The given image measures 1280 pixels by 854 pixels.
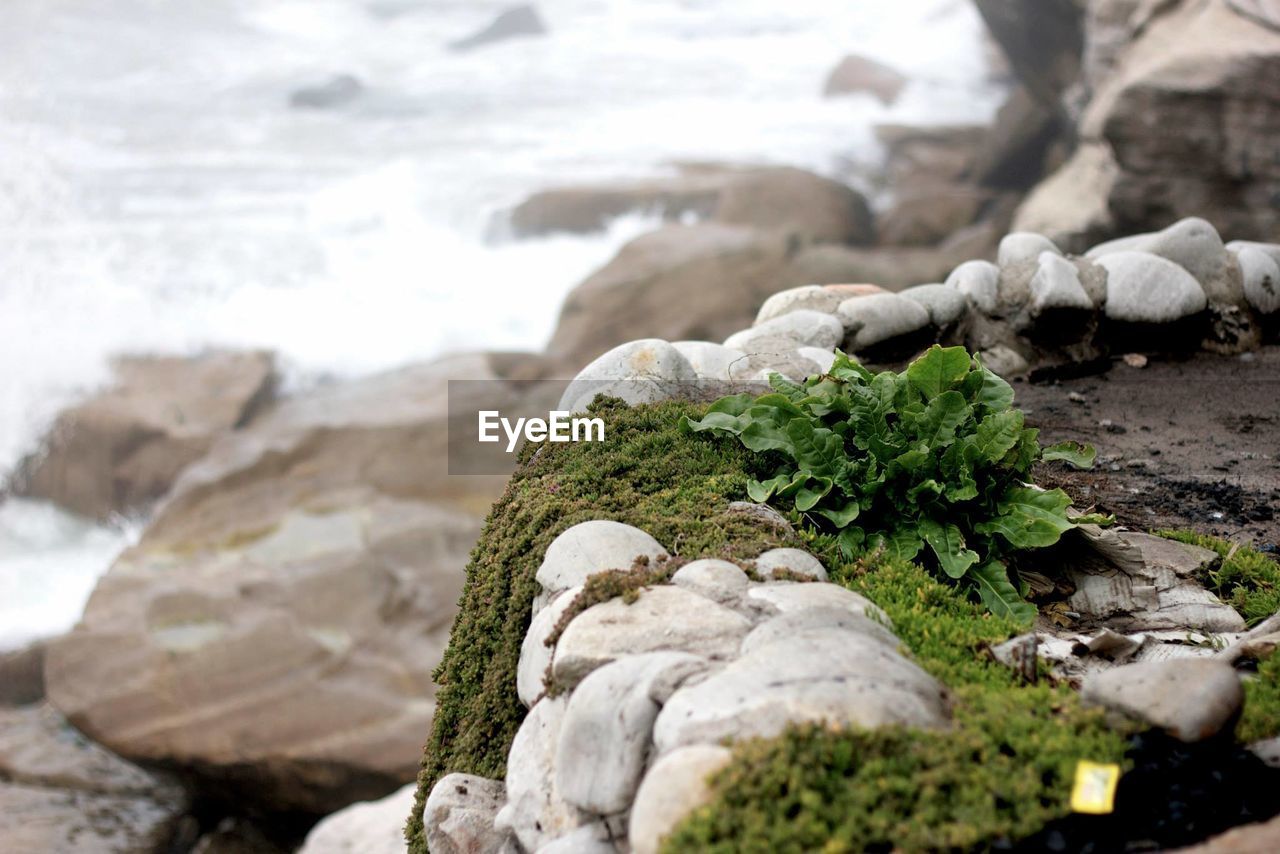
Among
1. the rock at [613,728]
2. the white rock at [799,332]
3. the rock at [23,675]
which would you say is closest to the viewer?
the rock at [613,728]

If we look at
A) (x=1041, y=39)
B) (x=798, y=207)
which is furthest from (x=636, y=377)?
(x=1041, y=39)

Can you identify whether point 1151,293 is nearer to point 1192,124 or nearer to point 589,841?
point 589,841

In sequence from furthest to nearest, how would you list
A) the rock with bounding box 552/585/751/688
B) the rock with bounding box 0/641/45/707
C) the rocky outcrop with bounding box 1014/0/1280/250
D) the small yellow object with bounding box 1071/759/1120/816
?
the rocky outcrop with bounding box 1014/0/1280/250, the rock with bounding box 0/641/45/707, the rock with bounding box 552/585/751/688, the small yellow object with bounding box 1071/759/1120/816

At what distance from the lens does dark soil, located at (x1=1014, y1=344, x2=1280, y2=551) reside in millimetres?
4828

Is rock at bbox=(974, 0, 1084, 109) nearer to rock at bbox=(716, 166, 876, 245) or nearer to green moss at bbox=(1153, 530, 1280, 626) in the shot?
rock at bbox=(716, 166, 876, 245)

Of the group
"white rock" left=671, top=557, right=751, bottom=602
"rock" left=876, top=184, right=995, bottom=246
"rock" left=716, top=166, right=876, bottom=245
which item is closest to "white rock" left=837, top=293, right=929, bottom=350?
"white rock" left=671, top=557, right=751, bottom=602

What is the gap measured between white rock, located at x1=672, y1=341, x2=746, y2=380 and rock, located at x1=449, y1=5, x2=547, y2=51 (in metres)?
28.1

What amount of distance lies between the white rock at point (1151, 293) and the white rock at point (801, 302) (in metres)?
1.67

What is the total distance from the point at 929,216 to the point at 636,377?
13.1 meters

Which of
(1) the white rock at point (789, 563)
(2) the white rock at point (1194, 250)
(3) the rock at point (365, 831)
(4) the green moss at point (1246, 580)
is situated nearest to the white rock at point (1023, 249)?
(2) the white rock at point (1194, 250)

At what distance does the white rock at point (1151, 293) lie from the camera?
6453mm

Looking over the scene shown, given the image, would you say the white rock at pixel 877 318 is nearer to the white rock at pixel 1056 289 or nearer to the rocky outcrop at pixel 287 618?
the white rock at pixel 1056 289

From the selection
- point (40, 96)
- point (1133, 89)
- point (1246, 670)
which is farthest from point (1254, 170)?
point (40, 96)

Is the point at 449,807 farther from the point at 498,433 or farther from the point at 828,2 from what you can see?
the point at 828,2
